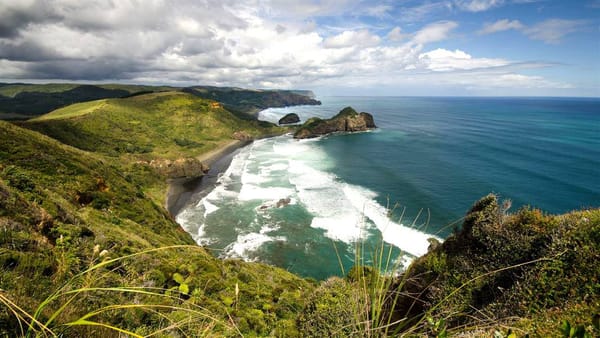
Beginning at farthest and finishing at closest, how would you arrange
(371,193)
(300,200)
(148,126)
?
(148,126)
(371,193)
(300,200)

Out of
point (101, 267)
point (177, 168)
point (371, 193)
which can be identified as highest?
point (101, 267)

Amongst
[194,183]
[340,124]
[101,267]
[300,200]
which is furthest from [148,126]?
[101,267]

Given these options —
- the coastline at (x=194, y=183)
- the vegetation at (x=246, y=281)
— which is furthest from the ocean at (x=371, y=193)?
the vegetation at (x=246, y=281)

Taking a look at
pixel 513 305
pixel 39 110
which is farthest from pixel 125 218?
pixel 39 110

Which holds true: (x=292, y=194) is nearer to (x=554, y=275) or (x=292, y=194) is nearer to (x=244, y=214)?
(x=244, y=214)

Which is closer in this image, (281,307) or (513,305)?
(513,305)

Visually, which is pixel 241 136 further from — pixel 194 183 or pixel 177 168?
pixel 194 183
